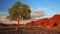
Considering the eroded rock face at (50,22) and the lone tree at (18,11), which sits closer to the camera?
the eroded rock face at (50,22)

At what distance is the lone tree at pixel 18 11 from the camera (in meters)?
3.05

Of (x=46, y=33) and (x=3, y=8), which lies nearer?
(x=46, y=33)

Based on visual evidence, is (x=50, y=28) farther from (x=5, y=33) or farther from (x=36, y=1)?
(x=5, y=33)

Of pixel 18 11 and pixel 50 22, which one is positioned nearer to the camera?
pixel 50 22

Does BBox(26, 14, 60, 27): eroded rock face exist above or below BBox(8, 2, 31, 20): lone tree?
below

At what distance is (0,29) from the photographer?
122 inches

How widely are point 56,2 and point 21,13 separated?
39.5 inches

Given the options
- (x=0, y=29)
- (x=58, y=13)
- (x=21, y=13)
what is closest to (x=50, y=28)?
(x=58, y=13)

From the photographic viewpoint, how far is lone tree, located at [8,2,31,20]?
Result: 3.05 m

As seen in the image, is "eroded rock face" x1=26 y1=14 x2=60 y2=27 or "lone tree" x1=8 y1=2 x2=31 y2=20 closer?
"eroded rock face" x1=26 y1=14 x2=60 y2=27

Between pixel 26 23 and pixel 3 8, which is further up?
pixel 3 8

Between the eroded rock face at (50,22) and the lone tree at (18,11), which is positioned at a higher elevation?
the lone tree at (18,11)

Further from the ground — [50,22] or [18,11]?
[18,11]

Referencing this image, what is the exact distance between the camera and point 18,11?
10.1 feet
